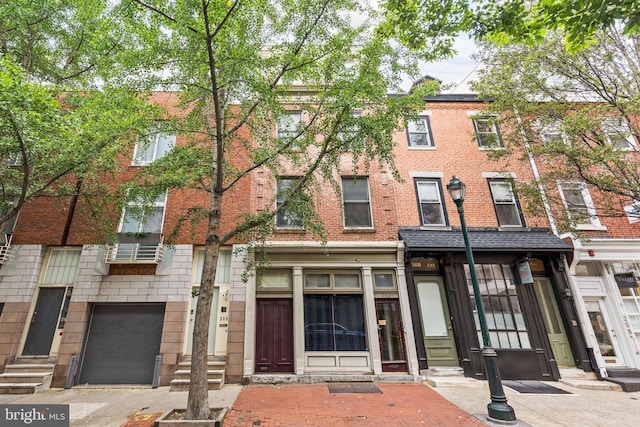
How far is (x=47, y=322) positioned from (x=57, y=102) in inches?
283

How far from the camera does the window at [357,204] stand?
35.5 feet

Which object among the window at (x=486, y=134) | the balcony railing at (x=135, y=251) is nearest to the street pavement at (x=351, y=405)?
the balcony railing at (x=135, y=251)

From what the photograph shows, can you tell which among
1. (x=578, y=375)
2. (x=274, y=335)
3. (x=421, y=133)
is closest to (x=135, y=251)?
(x=274, y=335)

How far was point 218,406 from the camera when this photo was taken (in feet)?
21.8

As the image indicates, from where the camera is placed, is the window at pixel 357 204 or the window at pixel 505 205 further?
the window at pixel 505 205

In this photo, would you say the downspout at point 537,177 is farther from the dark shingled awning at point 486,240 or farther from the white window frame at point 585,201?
the white window frame at point 585,201

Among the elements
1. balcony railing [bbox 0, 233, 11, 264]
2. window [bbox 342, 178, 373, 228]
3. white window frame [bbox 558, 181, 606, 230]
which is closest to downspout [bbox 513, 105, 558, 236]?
white window frame [bbox 558, 181, 606, 230]

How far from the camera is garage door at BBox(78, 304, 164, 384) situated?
887 centimetres

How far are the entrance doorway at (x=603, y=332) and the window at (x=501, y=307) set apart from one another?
99.6 inches

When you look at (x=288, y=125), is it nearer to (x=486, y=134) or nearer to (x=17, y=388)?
(x=486, y=134)

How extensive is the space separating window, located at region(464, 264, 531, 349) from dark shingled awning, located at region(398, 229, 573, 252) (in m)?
0.91

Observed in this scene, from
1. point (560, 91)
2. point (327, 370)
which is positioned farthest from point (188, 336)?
point (560, 91)

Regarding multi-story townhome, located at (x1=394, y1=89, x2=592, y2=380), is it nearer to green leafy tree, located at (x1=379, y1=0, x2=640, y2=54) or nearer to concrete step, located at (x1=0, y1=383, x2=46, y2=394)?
green leafy tree, located at (x1=379, y1=0, x2=640, y2=54)

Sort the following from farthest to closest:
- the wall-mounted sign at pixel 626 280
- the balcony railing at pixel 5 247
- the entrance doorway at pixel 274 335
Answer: the wall-mounted sign at pixel 626 280
the balcony railing at pixel 5 247
the entrance doorway at pixel 274 335
